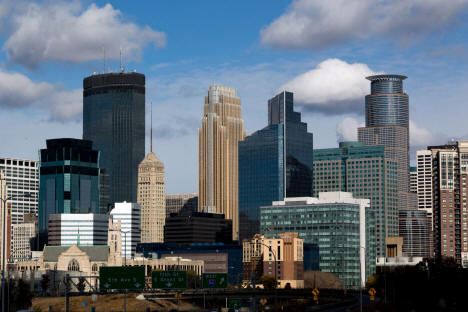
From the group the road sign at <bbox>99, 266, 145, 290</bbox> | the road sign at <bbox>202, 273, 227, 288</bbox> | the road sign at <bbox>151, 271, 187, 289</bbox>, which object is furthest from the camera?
the road sign at <bbox>202, 273, 227, 288</bbox>

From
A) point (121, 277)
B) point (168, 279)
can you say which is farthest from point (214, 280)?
point (121, 277)

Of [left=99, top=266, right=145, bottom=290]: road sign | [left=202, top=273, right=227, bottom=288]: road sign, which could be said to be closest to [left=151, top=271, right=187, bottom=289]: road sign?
[left=99, top=266, right=145, bottom=290]: road sign

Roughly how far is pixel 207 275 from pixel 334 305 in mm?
33125

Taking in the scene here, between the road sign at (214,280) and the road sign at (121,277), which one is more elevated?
the road sign at (121,277)

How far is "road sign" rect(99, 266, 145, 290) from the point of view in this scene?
483 ft

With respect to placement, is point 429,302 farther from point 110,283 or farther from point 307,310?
point 110,283

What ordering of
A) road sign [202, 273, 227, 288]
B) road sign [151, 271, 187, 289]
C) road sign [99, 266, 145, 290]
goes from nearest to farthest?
road sign [99, 266, 145, 290], road sign [151, 271, 187, 289], road sign [202, 273, 227, 288]

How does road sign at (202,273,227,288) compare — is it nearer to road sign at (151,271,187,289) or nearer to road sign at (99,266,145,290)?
road sign at (151,271,187,289)

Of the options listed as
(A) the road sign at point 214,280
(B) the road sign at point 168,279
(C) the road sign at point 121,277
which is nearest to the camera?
(C) the road sign at point 121,277

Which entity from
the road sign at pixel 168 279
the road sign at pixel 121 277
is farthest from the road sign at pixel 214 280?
the road sign at pixel 121 277

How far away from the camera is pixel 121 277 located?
148 metres

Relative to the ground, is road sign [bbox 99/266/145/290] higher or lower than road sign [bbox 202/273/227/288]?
higher

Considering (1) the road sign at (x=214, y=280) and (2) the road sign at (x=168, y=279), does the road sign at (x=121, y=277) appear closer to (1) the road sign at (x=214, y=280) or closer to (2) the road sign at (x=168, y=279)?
(2) the road sign at (x=168, y=279)

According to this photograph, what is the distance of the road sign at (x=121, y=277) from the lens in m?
147
